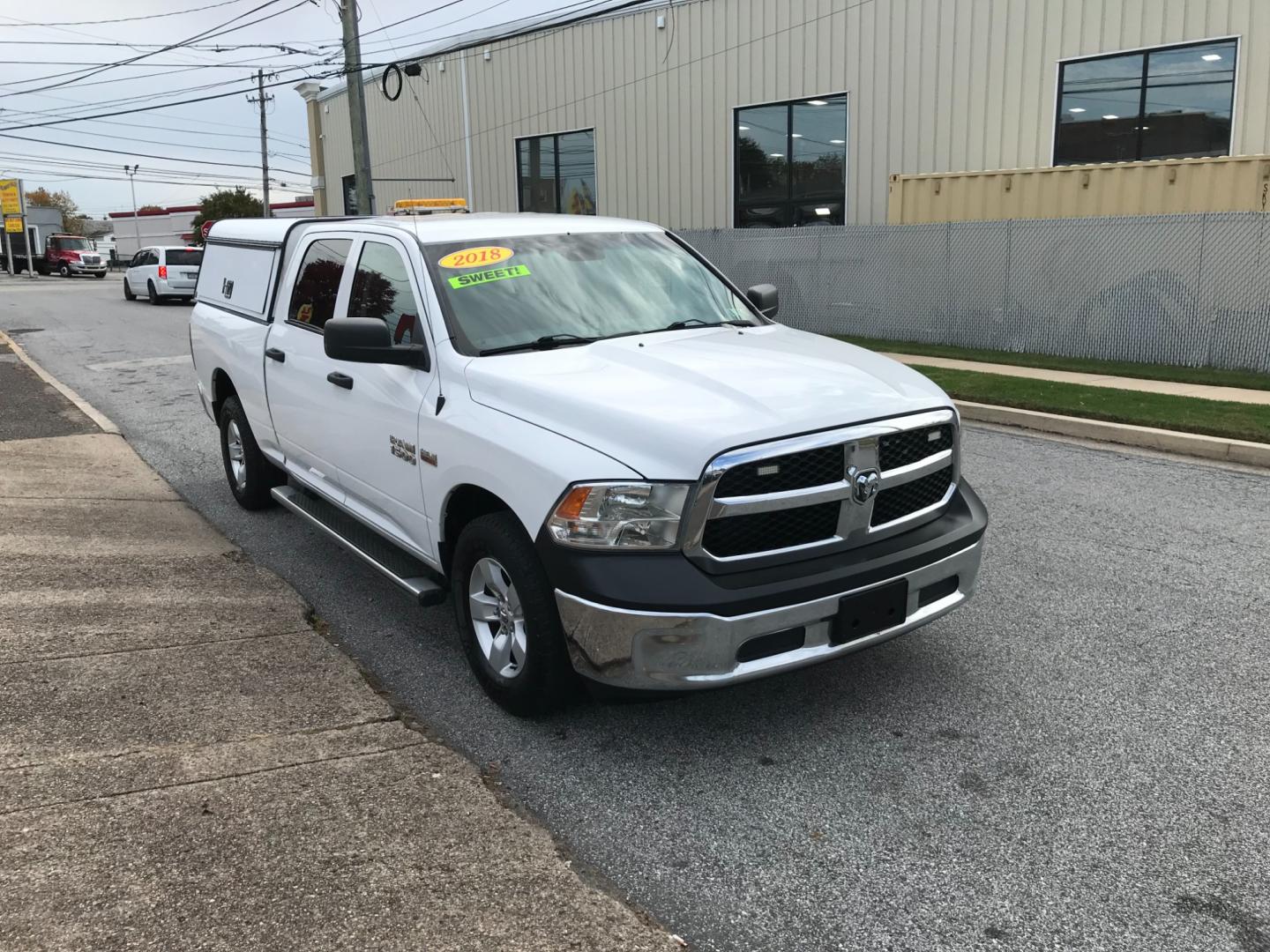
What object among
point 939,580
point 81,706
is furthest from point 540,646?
point 81,706

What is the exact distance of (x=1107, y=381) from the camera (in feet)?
40.5

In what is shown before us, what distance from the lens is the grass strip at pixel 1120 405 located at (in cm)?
909

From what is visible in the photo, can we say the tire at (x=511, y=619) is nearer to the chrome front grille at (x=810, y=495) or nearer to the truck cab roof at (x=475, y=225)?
the chrome front grille at (x=810, y=495)

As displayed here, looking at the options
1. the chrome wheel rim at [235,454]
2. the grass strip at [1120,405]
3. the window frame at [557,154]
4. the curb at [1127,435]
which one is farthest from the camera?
the window frame at [557,154]

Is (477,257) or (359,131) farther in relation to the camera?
(359,131)

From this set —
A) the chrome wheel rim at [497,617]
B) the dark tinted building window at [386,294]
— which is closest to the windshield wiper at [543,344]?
the dark tinted building window at [386,294]

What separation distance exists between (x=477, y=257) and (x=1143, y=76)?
14496 millimetres

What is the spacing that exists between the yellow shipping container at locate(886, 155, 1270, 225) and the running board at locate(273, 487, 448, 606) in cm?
1304

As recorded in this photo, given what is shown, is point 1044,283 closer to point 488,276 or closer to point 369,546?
point 488,276

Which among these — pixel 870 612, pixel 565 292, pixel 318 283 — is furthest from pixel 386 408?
pixel 870 612

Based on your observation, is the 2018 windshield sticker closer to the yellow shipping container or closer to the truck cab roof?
the truck cab roof

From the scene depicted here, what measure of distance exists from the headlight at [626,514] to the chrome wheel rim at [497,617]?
473 mm

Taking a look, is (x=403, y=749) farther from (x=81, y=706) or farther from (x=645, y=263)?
(x=645, y=263)

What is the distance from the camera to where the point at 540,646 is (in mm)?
3717
